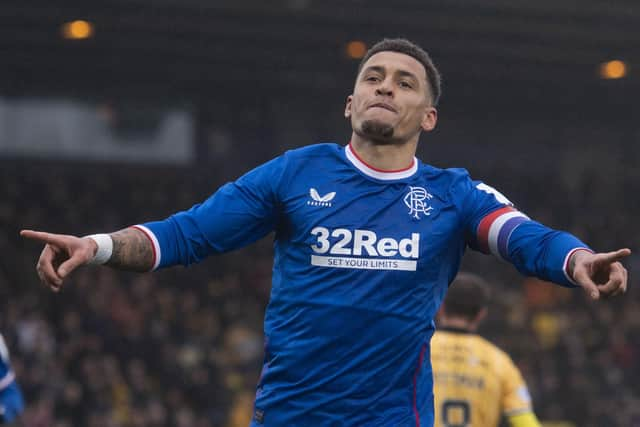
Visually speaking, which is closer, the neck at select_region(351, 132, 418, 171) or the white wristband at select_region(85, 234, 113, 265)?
the white wristband at select_region(85, 234, 113, 265)

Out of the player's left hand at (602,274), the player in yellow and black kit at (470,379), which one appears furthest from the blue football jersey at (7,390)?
the player's left hand at (602,274)

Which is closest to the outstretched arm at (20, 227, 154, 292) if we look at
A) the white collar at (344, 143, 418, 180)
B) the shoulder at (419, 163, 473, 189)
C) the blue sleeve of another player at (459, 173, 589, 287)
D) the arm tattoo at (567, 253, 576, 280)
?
the white collar at (344, 143, 418, 180)

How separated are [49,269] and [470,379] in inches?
123

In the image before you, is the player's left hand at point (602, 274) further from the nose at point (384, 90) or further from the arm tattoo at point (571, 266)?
the nose at point (384, 90)

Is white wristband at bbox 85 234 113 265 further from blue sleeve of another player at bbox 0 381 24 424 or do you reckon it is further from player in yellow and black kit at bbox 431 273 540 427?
blue sleeve of another player at bbox 0 381 24 424

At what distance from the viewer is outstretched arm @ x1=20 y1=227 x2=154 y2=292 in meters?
3.33

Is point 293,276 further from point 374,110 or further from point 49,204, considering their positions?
point 49,204

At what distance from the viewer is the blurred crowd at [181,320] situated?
47.5 ft

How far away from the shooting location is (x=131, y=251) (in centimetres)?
359

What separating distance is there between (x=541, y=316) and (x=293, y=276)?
1632cm

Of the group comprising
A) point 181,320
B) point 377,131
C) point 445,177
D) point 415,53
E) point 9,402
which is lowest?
point 9,402

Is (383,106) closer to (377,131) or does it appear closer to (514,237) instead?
(377,131)

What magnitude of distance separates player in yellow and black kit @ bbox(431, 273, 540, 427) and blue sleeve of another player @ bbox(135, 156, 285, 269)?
2.31 meters

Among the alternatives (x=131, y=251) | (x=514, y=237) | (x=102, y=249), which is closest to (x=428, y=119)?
(x=514, y=237)
